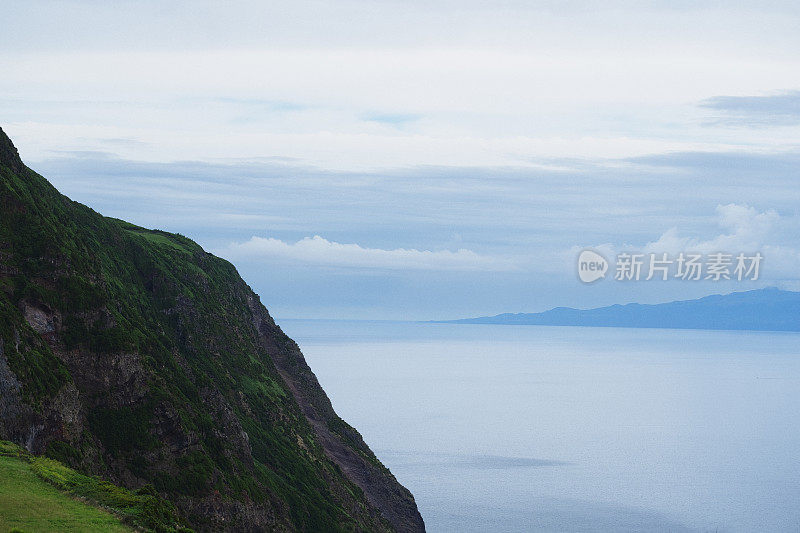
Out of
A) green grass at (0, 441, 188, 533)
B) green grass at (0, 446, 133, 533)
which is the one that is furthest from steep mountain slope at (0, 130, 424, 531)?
green grass at (0, 446, 133, 533)

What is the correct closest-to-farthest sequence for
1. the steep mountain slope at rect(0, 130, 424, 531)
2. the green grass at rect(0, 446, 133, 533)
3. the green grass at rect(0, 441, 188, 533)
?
1. the green grass at rect(0, 446, 133, 533)
2. the green grass at rect(0, 441, 188, 533)
3. the steep mountain slope at rect(0, 130, 424, 531)

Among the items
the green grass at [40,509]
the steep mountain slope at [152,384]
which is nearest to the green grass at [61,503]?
the green grass at [40,509]

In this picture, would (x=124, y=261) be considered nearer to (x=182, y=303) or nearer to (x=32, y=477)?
(x=182, y=303)

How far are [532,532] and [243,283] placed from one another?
57.2m

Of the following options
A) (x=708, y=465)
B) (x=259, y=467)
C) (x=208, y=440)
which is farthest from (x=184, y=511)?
(x=708, y=465)

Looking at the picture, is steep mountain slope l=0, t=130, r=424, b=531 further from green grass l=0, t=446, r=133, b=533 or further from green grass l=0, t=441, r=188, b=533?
green grass l=0, t=446, r=133, b=533

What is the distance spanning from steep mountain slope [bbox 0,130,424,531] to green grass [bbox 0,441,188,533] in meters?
7.41

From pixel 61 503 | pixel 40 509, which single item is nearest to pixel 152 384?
pixel 61 503

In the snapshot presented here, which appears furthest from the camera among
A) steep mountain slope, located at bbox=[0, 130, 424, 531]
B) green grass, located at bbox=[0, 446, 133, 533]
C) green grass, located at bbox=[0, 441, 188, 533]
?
steep mountain slope, located at bbox=[0, 130, 424, 531]

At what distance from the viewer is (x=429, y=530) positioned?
119438 mm

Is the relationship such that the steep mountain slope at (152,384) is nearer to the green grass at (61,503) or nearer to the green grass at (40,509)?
the green grass at (61,503)

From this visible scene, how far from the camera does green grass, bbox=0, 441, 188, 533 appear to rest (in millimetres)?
31547

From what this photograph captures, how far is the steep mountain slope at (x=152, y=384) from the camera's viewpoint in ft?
167

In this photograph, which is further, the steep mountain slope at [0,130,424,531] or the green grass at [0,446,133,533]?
the steep mountain slope at [0,130,424,531]
